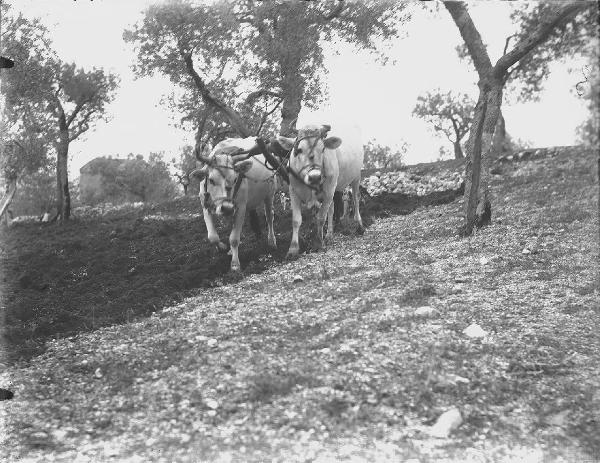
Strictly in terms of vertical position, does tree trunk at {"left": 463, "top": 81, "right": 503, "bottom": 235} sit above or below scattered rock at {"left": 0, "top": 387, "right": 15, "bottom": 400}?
above

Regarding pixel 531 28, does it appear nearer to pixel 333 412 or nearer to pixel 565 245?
pixel 565 245

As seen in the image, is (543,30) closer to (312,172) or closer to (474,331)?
(312,172)

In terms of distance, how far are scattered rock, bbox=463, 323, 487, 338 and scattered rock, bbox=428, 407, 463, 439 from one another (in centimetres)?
202

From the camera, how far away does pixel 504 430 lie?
4633 millimetres

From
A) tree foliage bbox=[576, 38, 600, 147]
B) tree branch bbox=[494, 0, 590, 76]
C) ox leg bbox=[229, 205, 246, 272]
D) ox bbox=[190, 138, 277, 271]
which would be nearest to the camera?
tree foliage bbox=[576, 38, 600, 147]

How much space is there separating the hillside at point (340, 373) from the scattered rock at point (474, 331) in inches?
4.5

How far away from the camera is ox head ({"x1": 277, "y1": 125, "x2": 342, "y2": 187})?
12758 millimetres

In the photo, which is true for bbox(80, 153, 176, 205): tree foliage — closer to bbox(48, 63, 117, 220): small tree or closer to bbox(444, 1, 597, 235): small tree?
bbox(48, 63, 117, 220): small tree

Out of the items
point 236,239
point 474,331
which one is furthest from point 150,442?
point 236,239

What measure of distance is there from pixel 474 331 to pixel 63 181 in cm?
2618

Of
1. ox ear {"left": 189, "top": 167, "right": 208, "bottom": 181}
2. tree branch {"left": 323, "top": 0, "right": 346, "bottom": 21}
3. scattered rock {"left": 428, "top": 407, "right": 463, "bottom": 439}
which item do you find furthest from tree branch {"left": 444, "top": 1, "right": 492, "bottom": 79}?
scattered rock {"left": 428, "top": 407, "right": 463, "bottom": 439}

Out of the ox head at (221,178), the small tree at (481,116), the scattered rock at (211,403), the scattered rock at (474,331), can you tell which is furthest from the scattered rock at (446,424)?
the small tree at (481,116)

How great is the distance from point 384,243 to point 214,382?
8.66 meters

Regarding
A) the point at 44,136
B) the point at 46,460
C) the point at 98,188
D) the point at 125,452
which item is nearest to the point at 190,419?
the point at 125,452
